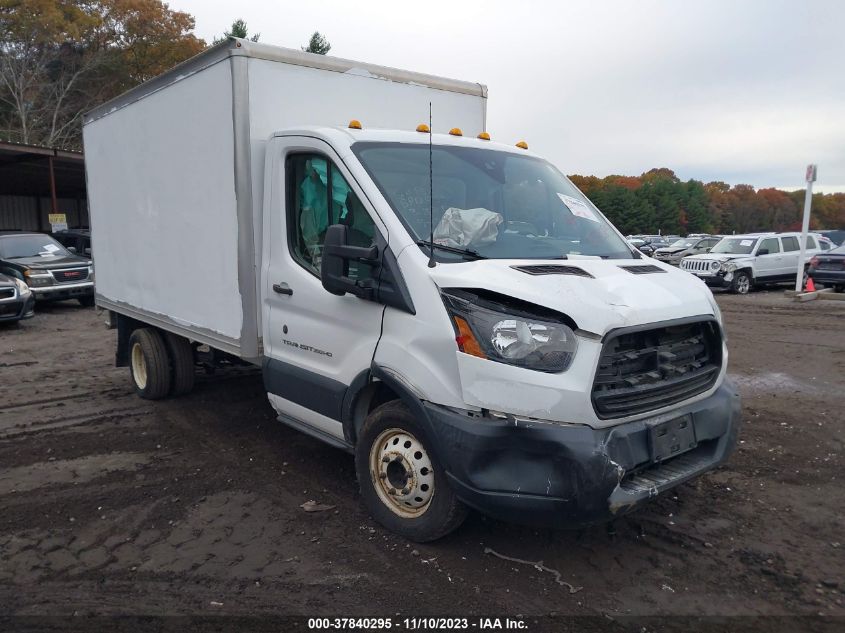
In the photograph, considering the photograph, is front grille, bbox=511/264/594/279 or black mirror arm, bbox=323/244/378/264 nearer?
front grille, bbox=511/264/594/279

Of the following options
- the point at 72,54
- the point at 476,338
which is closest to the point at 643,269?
the point at 476,338

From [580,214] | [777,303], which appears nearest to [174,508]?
[580,214]

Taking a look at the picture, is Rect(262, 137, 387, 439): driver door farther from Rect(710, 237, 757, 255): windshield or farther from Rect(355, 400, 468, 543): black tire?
Rect(710, 237, 757, 255): windshield

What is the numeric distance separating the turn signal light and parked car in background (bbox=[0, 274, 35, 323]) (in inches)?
465

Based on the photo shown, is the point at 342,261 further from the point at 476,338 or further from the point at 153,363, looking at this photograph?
the point at 153,363

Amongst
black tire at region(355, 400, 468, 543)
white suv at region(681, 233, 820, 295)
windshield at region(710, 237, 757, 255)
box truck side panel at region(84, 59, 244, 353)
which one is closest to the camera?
black tire at region(355, 400, 468, 543)

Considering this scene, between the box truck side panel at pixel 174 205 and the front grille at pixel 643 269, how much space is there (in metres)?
2.74

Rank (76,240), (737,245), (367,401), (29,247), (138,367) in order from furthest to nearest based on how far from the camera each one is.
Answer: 1. (737,245)
2. (76,240)
3. (29,247)
4. (138,367)
5. (367,401)

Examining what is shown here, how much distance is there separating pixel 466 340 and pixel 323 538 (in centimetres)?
161

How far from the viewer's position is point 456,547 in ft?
12.4

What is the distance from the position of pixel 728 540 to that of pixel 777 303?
45.8 feet

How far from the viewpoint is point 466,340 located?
3283mm

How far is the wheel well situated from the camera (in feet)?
13.1

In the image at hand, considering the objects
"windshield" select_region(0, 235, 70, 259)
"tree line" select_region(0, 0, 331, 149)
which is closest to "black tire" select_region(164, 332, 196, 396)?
"windshield" select_region(0, 235, 70, 259)
